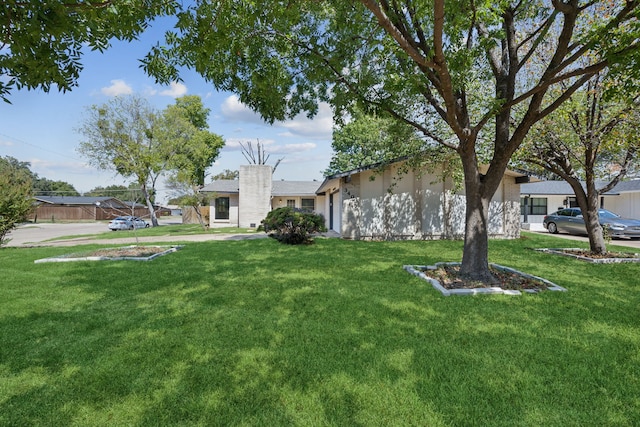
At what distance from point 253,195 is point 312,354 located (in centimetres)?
2186

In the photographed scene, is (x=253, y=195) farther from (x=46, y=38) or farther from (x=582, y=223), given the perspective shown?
(x=46, y=38)

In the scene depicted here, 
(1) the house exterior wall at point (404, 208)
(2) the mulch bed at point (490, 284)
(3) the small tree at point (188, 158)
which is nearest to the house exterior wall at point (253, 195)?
(3) the small tree at point (188, 158)

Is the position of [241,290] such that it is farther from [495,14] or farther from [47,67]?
[495,14]

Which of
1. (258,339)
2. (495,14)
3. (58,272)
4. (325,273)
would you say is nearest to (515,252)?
(325,273)

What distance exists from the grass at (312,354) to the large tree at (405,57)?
247cm

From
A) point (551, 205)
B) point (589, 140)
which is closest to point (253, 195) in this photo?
point (589, 140)

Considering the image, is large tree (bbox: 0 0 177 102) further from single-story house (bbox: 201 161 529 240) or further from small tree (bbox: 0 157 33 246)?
small tree (bbox: 0 157 33 246)

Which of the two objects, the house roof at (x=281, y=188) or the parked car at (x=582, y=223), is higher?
the house roof at (x=281, y=188)

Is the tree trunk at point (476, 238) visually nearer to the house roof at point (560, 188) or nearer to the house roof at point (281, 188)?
the house roof at point (281, 188)

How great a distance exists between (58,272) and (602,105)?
14.1 meters

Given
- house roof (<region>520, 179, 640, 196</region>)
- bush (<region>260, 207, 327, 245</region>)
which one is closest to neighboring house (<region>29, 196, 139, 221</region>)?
bush (<region>260, 207, 327, 245</region>)

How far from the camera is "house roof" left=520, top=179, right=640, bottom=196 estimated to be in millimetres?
21875

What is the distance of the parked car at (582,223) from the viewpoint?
601 inches

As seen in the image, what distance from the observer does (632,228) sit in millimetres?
15211
